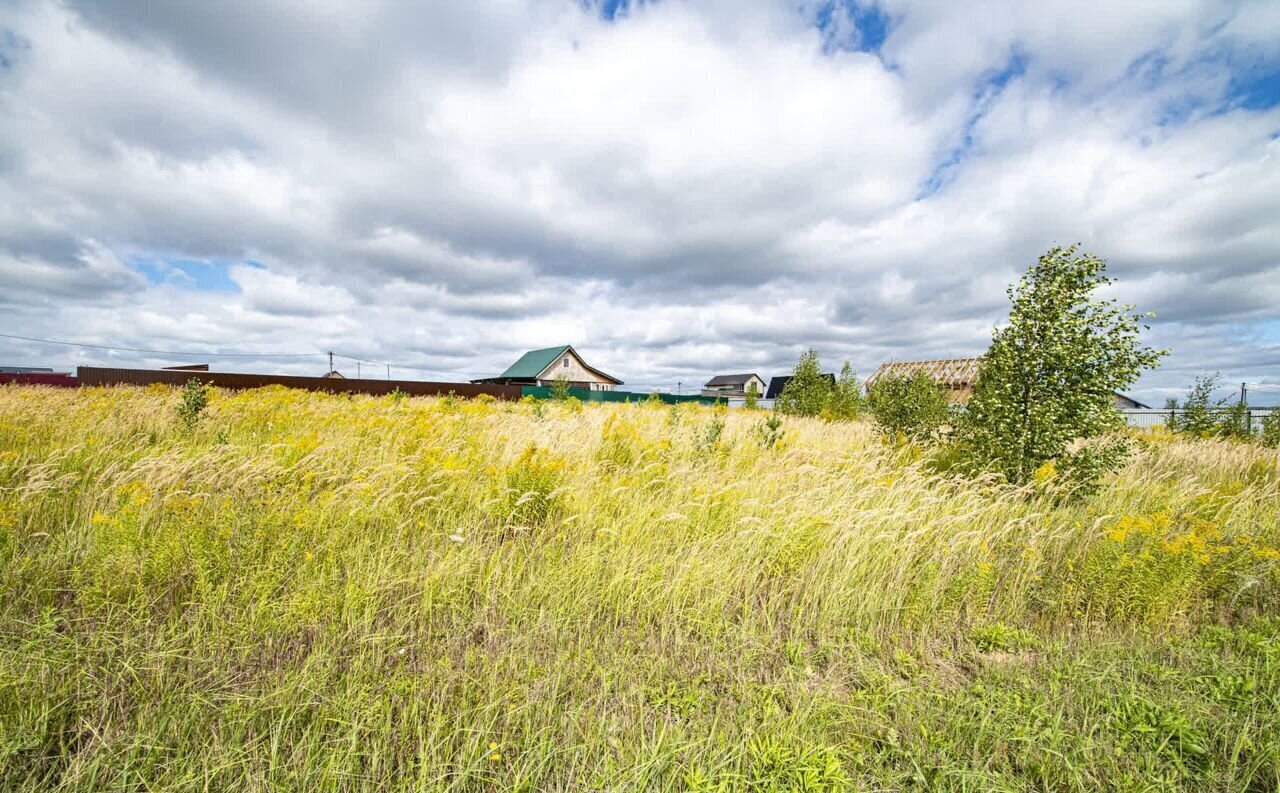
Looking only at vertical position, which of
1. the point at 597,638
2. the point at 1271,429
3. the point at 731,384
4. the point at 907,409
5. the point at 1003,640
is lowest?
the point at 1003,640

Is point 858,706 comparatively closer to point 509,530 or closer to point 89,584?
point 509,530

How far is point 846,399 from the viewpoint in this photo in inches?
760

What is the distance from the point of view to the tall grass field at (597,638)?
185 cm

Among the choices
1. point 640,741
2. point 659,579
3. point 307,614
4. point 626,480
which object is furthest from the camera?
point 626,480

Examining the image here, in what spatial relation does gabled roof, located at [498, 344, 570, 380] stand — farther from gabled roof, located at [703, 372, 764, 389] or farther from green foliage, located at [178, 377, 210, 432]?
green foliage, located at [178, 377, 210, 432]

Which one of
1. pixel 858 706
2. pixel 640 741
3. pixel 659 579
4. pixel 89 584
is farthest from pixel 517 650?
pixel 89 584

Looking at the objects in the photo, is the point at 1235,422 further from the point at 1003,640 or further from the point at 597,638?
the point at 597,638

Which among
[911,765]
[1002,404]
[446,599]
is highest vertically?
[1002,404]

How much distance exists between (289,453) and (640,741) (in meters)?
4.76

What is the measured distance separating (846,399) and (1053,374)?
1430 cm

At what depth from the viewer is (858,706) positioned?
2168 millimetres

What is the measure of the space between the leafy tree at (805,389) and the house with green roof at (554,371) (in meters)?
32.5

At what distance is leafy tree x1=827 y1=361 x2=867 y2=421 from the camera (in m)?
18.5

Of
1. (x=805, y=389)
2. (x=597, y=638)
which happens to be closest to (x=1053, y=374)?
(x=597, y=638)
